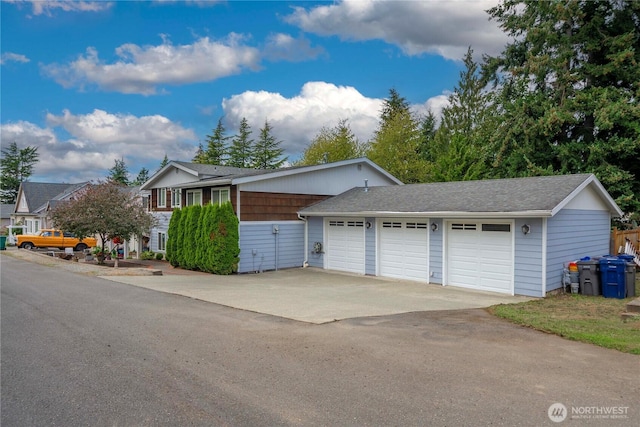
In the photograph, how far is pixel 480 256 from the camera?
44.1 ft

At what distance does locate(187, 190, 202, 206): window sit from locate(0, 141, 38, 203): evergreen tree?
58.6m

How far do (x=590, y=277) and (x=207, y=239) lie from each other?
43.7 ft

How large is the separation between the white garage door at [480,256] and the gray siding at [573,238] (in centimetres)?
105

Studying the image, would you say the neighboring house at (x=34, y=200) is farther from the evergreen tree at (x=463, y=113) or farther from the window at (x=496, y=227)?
the window at (x=496, y=227)

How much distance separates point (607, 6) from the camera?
→ 22.1 m

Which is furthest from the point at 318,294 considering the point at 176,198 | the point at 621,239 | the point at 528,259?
the point at 176,198

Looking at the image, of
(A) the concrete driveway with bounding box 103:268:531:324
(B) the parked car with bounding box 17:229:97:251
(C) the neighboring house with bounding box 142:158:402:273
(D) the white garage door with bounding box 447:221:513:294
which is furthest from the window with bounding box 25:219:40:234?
(D) the white garage door with bounding box 447:221:513:294

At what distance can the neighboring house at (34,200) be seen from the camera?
45125mm

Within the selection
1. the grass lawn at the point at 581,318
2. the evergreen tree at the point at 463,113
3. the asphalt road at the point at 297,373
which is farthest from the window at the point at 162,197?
the grass lawn at the point at 581,318

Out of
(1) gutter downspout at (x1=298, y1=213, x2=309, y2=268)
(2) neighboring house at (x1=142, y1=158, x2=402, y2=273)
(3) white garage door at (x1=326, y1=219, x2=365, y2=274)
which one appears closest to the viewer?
(3) white garage door at (x1=326, y1=219, x2=365, y2=274)

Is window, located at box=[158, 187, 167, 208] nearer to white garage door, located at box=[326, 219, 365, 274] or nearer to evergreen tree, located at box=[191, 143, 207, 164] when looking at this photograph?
white garage door, located at box=[326, 219, 365, 274]

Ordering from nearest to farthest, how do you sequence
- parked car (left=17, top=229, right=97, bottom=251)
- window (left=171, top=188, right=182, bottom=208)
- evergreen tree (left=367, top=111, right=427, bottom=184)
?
window (left=171, top=188, right=182, bottom=208)
parked car (left=17, top=229, right=97, bottom=251)
evergreen tree (left=367, top=111, right=427, bottom=184)
